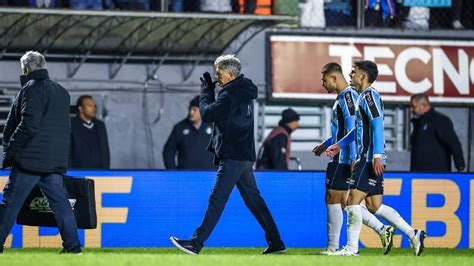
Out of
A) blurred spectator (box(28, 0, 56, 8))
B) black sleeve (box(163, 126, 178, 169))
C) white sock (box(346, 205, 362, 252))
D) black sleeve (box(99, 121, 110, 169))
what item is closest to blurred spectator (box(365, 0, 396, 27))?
black sleeve (box(163, 126, 178, 169))

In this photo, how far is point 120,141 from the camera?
21.8 meters

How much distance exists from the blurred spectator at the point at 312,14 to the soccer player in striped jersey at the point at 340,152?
22.5 feet


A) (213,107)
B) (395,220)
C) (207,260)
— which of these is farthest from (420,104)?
(207,260)

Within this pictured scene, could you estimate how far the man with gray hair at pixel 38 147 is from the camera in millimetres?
14453

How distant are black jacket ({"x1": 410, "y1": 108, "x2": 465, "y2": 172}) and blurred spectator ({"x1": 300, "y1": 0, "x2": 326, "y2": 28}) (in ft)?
9.08

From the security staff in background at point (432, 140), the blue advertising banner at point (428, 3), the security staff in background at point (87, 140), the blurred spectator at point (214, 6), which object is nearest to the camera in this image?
the security staff in background at point (87, 140)

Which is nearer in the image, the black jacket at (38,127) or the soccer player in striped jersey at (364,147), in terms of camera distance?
the black jacket at (38,127)

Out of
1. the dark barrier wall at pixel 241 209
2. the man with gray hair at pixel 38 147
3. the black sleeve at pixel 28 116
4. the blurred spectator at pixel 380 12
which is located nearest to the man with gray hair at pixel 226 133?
the man with gray hair at pixel 38 147

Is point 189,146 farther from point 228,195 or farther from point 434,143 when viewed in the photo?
point 228,195

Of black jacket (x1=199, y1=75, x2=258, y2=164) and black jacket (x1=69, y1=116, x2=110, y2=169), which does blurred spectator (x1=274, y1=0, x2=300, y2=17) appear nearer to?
black jacket (x1=69, y1=116, x2=110, y2=169)

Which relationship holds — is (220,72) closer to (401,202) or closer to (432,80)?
(401,202)

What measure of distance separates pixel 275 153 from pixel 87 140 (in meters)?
2.46

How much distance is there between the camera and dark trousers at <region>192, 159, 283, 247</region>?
1514 cm

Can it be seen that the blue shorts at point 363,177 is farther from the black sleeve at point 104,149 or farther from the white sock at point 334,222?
the black sleeve at point 104,149
